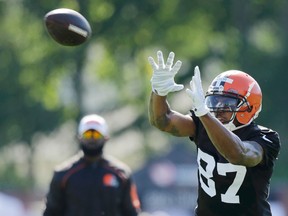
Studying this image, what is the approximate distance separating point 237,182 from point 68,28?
167 cm

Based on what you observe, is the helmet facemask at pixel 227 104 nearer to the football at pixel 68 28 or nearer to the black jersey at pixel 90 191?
the football at pixel 68 28

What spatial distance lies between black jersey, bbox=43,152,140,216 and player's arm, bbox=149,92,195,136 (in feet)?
7.75

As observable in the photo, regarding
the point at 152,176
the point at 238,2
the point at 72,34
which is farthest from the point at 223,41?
the point at 72,34

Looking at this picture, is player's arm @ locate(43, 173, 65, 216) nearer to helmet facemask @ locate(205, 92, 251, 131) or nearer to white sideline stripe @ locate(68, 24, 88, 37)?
white sideline stripe @ locate(68, 24, 88, 37)

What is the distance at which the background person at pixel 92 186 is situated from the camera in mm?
8875

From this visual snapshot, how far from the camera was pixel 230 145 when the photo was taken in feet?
20.0

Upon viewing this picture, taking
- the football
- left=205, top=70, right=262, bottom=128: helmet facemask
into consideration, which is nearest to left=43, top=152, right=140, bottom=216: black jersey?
the football

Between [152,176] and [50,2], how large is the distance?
10015 millimetres

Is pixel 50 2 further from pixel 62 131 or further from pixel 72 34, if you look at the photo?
pixel 72 34

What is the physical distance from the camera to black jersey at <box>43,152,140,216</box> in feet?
29.1

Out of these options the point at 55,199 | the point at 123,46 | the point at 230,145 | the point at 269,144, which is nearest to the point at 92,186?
the point at 55,199

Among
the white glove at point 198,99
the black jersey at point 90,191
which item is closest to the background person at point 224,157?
the white glove at point 198,99

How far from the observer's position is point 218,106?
639 cm

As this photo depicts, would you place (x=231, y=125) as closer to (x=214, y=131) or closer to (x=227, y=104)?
(x=227, y=104)
